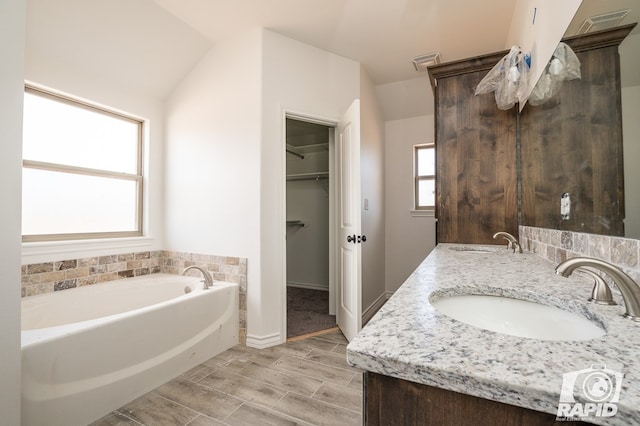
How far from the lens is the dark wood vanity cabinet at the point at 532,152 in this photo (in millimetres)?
825

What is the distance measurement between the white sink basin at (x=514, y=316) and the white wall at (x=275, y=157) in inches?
68.7

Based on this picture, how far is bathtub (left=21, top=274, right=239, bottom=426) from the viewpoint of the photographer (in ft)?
4.41

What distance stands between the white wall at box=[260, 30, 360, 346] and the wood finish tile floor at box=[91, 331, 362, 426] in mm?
278

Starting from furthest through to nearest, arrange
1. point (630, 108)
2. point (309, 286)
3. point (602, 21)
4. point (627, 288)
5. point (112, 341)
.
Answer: point (309, 286)
point (112, 341)
point (602, 21)
point (630, 108)
point (627, 288)

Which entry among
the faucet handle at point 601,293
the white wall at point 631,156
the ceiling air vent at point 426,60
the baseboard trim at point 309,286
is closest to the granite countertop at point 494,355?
the faucet handle at point 601,293

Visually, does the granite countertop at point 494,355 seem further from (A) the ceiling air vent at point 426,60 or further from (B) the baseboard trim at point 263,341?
(A) the ceiling air vent at point 426,60

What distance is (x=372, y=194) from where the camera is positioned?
314cm

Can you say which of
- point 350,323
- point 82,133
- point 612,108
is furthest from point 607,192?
point 82,133

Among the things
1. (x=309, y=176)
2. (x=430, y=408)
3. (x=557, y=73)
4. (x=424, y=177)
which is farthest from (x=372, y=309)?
(x=430, y=408)

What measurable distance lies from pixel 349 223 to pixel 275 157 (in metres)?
0.87

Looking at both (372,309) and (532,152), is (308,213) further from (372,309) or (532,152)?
(532,152)

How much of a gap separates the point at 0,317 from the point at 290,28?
101 inches

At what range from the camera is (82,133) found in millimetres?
2381

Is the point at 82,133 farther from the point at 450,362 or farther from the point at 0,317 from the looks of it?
the point at 450,362
